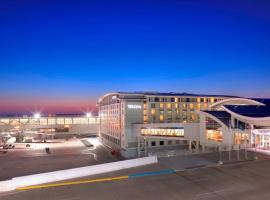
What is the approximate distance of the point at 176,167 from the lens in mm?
19297

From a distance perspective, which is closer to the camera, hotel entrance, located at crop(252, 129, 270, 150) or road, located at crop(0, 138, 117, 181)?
hotel entrance, located at crop(252, 129, 270, 150)

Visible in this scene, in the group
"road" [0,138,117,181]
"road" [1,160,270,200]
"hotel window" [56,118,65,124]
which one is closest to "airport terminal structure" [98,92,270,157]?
"road" [0,138,117,181]

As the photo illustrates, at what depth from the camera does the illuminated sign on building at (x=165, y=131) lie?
45.4 metres

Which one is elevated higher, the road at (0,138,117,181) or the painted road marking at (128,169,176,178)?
the painted road marking at (128,169,176,178)

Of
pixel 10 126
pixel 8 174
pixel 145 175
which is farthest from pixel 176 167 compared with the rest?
pixel 10 126

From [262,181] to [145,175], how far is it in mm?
8652

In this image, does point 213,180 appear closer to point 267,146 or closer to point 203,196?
point 203,196

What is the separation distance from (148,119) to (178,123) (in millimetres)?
11344

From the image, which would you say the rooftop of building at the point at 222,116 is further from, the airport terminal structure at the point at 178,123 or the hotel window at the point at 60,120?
the hotel window at the point at 60,120

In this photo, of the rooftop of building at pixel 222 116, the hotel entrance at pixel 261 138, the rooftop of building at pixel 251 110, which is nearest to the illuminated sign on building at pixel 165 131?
the rooftop of building at pixel 222 116

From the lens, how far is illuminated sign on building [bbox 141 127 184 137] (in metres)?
45.4

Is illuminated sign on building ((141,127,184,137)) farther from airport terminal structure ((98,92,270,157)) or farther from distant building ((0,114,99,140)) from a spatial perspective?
distant building ((0,114,99,140))

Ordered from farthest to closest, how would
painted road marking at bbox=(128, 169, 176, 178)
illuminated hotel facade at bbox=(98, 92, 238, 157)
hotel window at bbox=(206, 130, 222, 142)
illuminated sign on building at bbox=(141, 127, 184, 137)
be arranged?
illuminated hotel facade at bbox=(98, 92, 238, 157) → illuminated sign on building at bbox=(141, 127, 184, 137) → hotel window at bbox=(206, 130, 222, 142) → painted road marking at bbox=(128, 169, 176, 178)

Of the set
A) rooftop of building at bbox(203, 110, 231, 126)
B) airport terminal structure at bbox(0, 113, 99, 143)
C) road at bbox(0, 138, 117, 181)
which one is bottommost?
road at bbox(0, 138, 117, 181)
